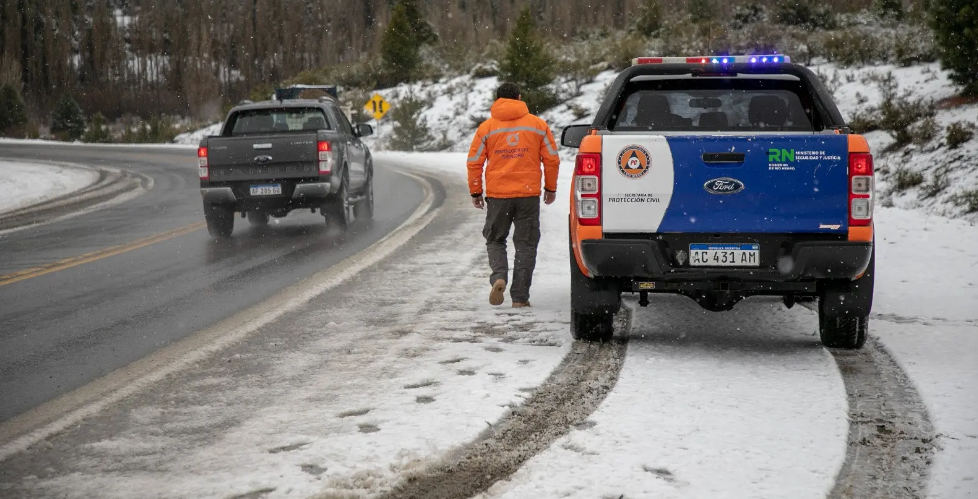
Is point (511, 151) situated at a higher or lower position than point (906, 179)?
higher

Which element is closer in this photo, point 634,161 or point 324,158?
point 634,161

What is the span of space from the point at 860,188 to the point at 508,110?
3037 millimetres

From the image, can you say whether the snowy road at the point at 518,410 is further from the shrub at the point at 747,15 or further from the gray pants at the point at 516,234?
the shrub at the point at 747,15

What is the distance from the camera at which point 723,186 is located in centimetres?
573

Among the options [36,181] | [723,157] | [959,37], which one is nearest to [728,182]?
[723,157]

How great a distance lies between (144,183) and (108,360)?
21.7 meters

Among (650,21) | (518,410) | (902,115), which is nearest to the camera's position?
(518,410)

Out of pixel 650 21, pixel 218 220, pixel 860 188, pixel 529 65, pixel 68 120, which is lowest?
pixel 218 220

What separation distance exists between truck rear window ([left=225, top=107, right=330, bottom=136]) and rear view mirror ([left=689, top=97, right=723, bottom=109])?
788 cm

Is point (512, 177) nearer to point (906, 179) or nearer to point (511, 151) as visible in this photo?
point (511, 151)

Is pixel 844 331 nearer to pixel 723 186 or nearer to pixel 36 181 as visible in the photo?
pixel 723 186

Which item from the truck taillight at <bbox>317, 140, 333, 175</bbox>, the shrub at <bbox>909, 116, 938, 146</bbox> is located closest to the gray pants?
the truck taillight at <bbox>317, 140, 333, 175</bbox>

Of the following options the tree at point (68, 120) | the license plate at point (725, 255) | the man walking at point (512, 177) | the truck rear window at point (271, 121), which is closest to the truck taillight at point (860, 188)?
the license plate at point (725, 255)

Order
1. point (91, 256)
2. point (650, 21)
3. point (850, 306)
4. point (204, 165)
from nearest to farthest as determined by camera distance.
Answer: point (850, 306) → point (91, 256) → point (204, 165) → point (650, 21)
